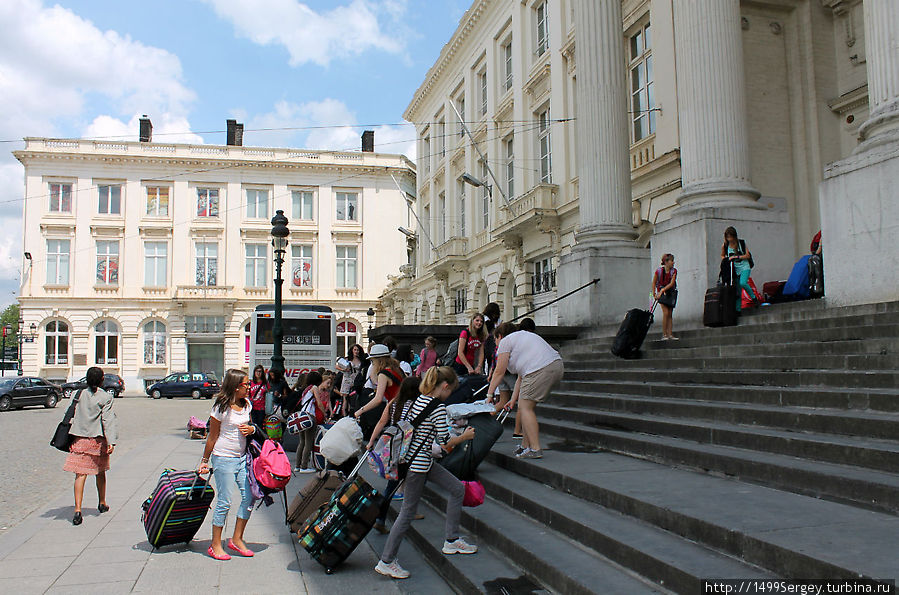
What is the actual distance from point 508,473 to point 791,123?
478 inches

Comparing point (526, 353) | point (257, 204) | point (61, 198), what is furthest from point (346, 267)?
point (526, 353)

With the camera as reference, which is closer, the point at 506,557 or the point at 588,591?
the point at 588,591

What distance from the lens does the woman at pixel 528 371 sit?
6.92 meters

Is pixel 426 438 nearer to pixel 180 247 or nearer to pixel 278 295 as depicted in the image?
pixel 278 295

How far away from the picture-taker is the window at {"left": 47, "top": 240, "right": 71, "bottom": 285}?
160ft

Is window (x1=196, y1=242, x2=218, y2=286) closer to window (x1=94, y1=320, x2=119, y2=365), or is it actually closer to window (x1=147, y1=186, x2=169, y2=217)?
window (x1=147, y1=186, x2=169, y2=217)

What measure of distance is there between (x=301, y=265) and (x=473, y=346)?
142 feet

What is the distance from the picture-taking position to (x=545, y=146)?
24812mm

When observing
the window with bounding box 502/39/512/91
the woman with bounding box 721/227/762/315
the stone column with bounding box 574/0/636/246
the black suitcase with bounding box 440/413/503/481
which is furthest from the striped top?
the window with bounding box 502/39/512/91

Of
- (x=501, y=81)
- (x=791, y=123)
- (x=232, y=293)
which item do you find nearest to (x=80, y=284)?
(x=232, y=293)

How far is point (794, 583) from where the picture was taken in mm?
3311

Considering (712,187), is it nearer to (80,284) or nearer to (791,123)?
(791,123)

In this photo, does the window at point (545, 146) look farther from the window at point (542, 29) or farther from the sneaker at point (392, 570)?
the sneaker at point (392, 570)

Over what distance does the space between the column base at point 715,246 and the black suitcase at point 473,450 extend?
5674 mm
